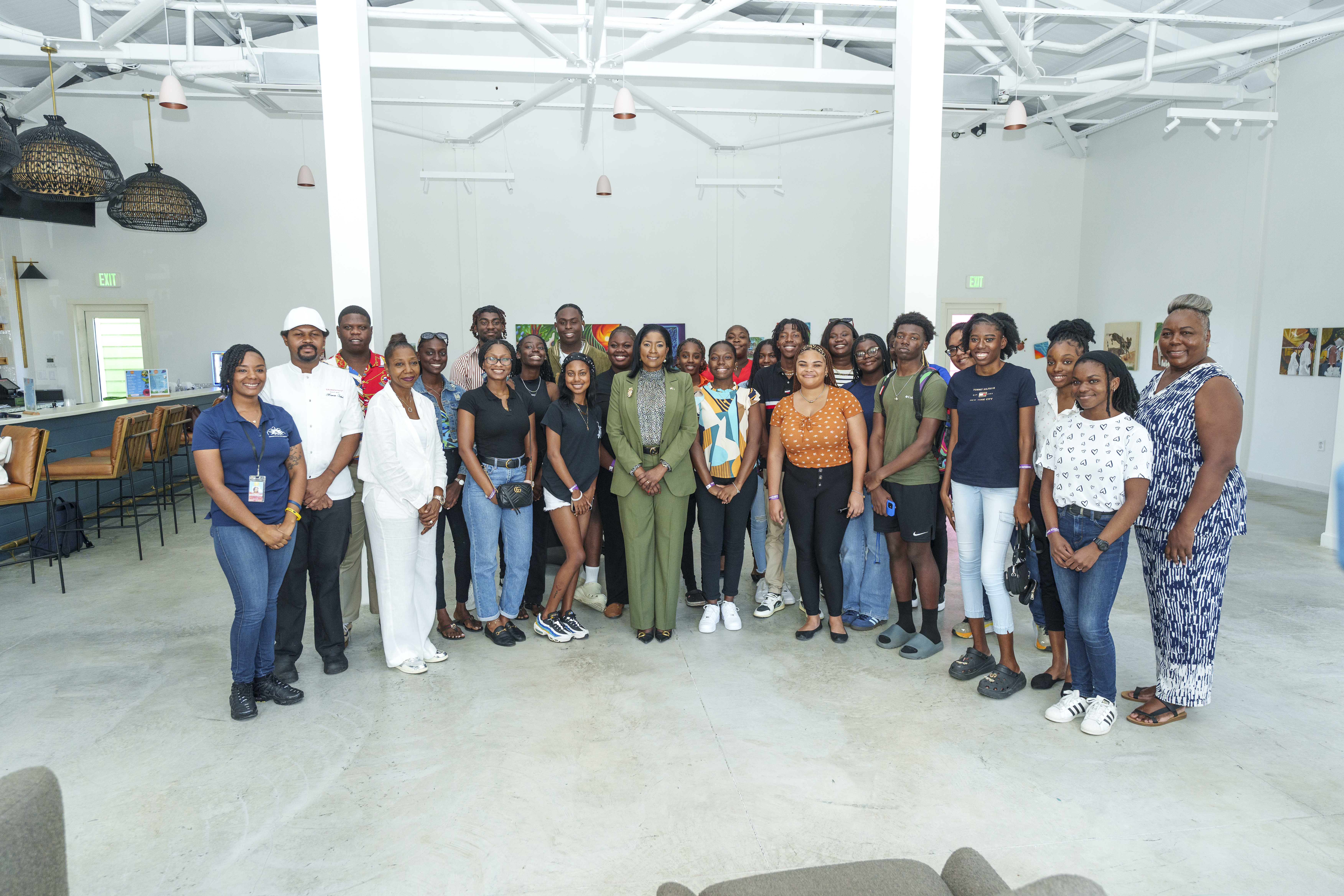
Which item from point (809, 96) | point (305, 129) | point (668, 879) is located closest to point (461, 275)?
point (305, 129)

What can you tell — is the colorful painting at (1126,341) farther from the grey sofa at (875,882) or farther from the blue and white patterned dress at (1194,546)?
the grey sofa at (875,882)

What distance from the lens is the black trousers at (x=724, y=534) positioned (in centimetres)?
436

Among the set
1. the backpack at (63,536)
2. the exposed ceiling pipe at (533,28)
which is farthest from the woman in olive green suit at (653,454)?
the backpack at (63,536)

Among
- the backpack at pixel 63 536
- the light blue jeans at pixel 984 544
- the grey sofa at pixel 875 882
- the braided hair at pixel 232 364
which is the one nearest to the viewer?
the grey sofa at pixel 875 882

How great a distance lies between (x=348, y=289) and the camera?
188 inches

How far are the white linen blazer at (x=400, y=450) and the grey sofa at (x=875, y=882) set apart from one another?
2653mm

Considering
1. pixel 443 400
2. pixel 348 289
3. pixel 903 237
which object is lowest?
pixel 443 400

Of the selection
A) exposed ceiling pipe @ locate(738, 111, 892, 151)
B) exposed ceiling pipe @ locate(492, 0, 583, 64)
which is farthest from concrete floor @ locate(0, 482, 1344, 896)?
exposed ceiling pipe @ locate(738, 111, 892, 151)

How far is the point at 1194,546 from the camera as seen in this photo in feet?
9.97

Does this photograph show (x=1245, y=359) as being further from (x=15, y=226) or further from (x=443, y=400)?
(x=15, y=226)

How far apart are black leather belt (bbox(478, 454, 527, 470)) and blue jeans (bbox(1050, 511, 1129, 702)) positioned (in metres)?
2.56

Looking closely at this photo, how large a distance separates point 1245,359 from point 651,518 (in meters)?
9.05

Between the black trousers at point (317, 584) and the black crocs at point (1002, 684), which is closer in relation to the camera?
the black crocs at point (1002, 684)

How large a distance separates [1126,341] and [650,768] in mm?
11127
